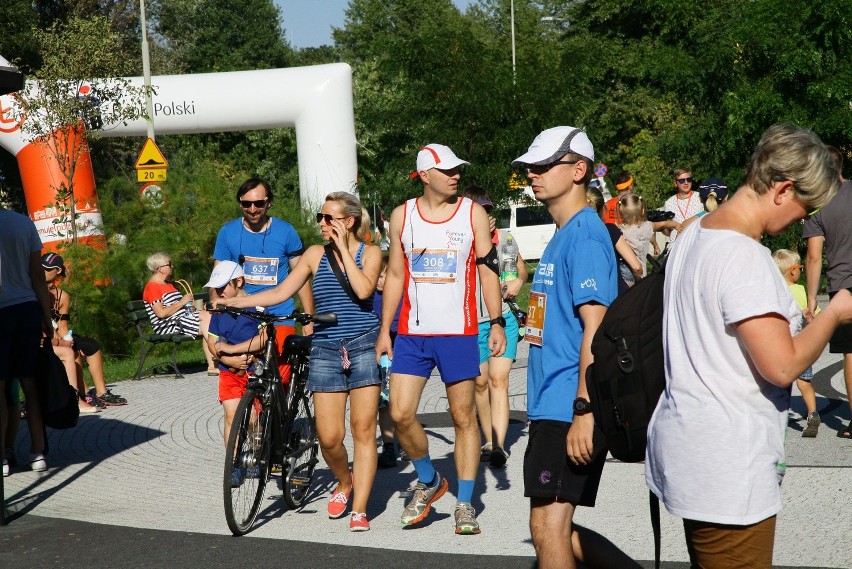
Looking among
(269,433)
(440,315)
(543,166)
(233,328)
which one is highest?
(543,166)

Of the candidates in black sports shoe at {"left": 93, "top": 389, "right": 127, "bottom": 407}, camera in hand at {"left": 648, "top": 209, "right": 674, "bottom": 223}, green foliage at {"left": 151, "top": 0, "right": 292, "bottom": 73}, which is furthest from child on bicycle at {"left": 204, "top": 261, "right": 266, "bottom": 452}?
green foliage at {"left": 151, "top": 0, "right": 292, "bottom": 73}

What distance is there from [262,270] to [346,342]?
5.02 feet

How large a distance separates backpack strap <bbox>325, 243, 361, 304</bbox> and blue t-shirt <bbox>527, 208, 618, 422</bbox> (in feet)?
8.22

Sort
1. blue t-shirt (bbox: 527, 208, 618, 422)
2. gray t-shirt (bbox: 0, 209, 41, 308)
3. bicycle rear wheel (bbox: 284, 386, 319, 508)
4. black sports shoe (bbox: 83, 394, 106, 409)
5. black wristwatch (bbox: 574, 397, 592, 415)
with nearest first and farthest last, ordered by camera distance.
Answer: black wristwatch (bbox: 574, 397, 592, 415)
blue t-shirt (bbox: 527, 208, 618, 422)
bicycle rear wheel (bbox: 284, 386, 319, 508)
gray t-shirt (bbox: 0, 209, 41, 308)
black sports shoe (bbox: 83, 394, 106, 409)

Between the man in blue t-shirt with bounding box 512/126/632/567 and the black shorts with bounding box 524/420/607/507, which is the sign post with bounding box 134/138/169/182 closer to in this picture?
the man in blue t-shirt with bounding box 512/126/632/567

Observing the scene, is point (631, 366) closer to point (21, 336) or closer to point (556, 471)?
point (556, 471)

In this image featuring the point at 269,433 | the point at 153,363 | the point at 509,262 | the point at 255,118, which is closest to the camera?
the point at 269,433

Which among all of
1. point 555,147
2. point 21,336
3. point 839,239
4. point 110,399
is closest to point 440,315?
point 555,147

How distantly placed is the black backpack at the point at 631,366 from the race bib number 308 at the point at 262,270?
189 inches

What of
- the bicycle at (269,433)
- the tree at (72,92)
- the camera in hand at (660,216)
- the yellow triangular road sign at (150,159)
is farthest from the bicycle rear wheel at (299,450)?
the yellow triangular road sign at (150,159)

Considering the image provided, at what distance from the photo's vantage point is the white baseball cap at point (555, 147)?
462cm

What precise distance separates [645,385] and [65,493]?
5.75 meters

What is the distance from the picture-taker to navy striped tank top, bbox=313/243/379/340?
7039 mm

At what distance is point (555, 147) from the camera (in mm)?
4621
